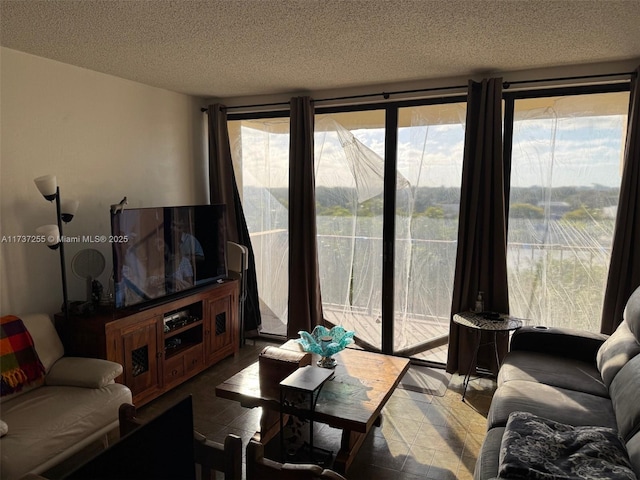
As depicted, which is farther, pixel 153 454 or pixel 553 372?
pixel 553 372

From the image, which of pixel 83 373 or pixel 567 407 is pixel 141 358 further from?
pixel 567 407

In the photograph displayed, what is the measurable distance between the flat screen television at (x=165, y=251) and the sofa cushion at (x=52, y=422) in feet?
2.16

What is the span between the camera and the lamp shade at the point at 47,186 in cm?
272

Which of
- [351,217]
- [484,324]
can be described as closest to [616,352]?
[484,324]

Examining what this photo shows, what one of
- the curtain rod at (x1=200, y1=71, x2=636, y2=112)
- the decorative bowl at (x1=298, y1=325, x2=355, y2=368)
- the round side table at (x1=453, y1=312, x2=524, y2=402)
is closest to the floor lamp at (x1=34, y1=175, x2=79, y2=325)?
the decorative bowl at (x1=298, y1=325, x2=355, y2=368)

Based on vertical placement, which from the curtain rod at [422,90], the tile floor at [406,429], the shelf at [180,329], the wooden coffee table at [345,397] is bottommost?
the tile floor at [406,429]

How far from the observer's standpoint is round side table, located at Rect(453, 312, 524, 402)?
3.13 m

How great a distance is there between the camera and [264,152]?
4.33 metres

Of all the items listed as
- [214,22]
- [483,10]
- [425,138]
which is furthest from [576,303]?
[214,22]

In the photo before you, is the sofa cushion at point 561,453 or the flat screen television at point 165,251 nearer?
the sofa cushion at point 561,453

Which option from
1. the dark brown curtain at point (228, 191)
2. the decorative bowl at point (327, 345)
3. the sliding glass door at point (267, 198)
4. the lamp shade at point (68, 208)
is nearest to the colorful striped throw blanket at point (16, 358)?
the lamp shade at point (68, 208)

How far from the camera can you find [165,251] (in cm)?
338

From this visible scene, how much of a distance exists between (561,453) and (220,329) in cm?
283

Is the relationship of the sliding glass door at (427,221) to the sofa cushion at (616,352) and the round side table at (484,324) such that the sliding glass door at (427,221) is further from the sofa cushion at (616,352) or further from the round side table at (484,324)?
the sofa cushion at (616,352)
